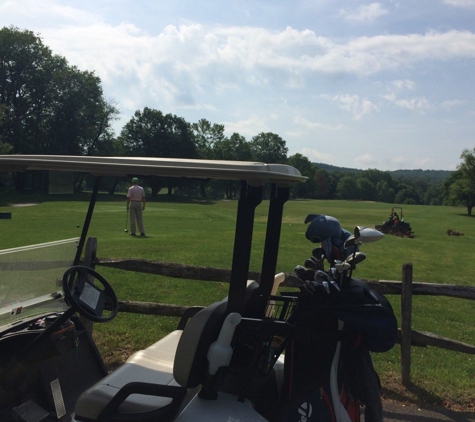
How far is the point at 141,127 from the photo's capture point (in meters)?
67.1

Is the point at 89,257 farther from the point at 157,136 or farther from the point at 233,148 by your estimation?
the point at 233,148

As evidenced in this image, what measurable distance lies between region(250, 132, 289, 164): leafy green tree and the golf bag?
74155mm

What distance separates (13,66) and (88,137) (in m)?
11.8

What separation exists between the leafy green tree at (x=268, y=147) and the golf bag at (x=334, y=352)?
74.2 m

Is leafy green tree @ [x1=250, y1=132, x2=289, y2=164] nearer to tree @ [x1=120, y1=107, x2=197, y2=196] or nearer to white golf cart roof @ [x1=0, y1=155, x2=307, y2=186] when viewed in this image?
tree @ [x1=120, y1=107, x2=197, y2=196]

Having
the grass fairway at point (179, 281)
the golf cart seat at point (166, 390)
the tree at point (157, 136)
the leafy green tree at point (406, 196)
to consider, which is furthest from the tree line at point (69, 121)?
the golf cart seat at point (166, 390)

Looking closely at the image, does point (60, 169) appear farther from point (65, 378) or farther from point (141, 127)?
point (141, 127)

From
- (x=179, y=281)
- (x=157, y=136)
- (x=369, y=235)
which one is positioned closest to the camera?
(x=369, y=235)

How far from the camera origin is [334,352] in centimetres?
225

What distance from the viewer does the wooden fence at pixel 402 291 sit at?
457cm

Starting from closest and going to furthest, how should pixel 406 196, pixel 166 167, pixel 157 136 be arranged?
pixel 166 167 → pixel 157 136 → pixel 406 196

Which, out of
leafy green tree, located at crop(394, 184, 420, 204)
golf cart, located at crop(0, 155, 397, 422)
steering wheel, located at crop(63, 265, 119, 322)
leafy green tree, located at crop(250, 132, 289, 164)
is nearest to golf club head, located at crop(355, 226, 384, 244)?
golf cart, located at crop(0, 155, 397, 422)

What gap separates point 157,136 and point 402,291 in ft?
214

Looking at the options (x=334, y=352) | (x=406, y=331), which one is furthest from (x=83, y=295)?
(x=406, y=331)
